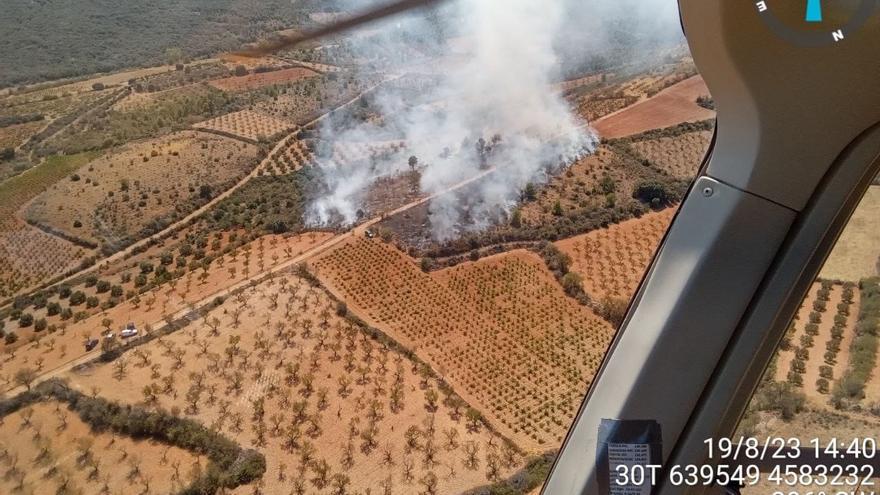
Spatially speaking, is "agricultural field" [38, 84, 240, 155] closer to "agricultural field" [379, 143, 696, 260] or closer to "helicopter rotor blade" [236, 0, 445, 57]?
"agricultural field" [379, 143, 696, 260]

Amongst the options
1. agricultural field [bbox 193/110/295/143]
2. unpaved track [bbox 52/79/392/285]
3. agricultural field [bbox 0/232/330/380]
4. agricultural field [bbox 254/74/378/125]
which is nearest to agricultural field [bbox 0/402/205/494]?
agricultural field [bbox 0/232/330/380]

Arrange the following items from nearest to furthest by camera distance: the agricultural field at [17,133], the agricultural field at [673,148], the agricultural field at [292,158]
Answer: the agricultural field at [673,148] < the agricultural field at [292,158] < the agricultural field at [17,133]

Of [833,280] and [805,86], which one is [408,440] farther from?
[805,86]

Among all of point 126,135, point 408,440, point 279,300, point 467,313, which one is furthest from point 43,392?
point 126,135

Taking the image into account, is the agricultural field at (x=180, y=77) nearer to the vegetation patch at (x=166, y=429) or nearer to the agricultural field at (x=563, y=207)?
the agricultural field at (x=563, y=207)

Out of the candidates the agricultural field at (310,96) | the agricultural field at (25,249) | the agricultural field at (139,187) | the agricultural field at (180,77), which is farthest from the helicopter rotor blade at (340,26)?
the agricultural field at (180,77)

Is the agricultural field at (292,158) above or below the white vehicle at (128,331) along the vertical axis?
above

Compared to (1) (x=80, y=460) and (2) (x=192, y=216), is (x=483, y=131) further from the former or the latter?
(1) (x=80, y=460)
